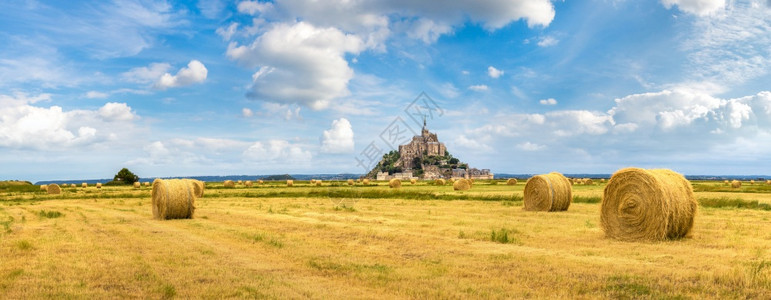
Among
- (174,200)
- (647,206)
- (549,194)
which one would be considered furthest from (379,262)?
(549,194)

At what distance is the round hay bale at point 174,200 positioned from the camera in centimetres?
2162

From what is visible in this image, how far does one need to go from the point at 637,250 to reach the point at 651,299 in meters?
5.49

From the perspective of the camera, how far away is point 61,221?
818 inches

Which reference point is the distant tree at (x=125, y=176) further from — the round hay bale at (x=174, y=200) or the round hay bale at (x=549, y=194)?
the round hay bale at (x=549, y=194)

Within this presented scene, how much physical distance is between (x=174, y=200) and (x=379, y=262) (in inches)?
545

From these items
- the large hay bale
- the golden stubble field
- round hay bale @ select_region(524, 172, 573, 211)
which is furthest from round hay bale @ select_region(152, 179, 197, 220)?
the large hay bale

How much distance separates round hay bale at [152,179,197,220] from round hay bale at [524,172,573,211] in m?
15.6

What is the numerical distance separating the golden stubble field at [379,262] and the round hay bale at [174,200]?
3.62 meters

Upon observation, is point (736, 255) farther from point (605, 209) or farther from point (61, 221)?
point (61, 221)

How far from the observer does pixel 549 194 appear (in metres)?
24.5

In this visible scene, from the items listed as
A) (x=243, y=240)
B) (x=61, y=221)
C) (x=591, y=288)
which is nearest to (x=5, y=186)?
(x=61, y=221)

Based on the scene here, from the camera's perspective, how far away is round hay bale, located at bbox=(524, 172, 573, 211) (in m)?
24.5

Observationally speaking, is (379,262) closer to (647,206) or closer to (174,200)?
(647,206)

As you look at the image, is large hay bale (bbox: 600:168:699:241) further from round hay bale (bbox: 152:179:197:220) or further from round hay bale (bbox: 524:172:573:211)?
round hay bale (bbox: 152:179:197:220)
